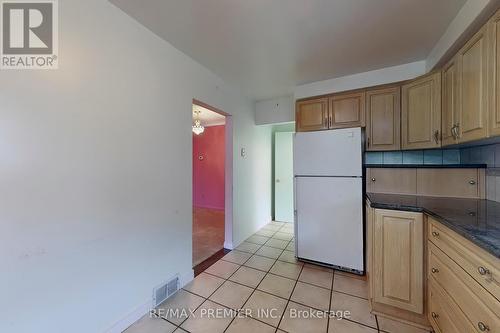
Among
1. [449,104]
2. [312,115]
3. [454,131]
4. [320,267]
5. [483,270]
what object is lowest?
[320,267]

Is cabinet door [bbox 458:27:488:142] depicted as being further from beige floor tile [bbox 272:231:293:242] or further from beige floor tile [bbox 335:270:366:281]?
beige floor tile [bbox 272:231:293:242]

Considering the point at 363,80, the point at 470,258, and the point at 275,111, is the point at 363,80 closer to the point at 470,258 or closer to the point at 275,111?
the point at 275,111

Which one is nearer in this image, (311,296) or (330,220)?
(311,296)

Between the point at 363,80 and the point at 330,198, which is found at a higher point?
the point at 363,80

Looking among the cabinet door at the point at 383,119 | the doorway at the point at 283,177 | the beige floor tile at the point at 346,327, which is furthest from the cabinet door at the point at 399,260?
the doorway at the point at 283,177

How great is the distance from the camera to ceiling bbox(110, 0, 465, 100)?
4.76ft

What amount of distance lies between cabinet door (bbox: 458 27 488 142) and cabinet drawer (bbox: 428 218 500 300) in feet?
2.20

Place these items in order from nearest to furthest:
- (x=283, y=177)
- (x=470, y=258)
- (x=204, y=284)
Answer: (x=470, y=258) → (x=204, y=284) → (x=283, y=177)

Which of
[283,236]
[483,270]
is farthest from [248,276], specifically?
[483,270]

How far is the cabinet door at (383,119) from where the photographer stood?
2238 millimetres

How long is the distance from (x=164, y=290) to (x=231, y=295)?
2.03ft

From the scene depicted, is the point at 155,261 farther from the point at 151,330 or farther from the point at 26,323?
the point at 26,323

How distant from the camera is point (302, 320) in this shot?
5.29 ft

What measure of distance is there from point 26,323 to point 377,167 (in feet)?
10.1
